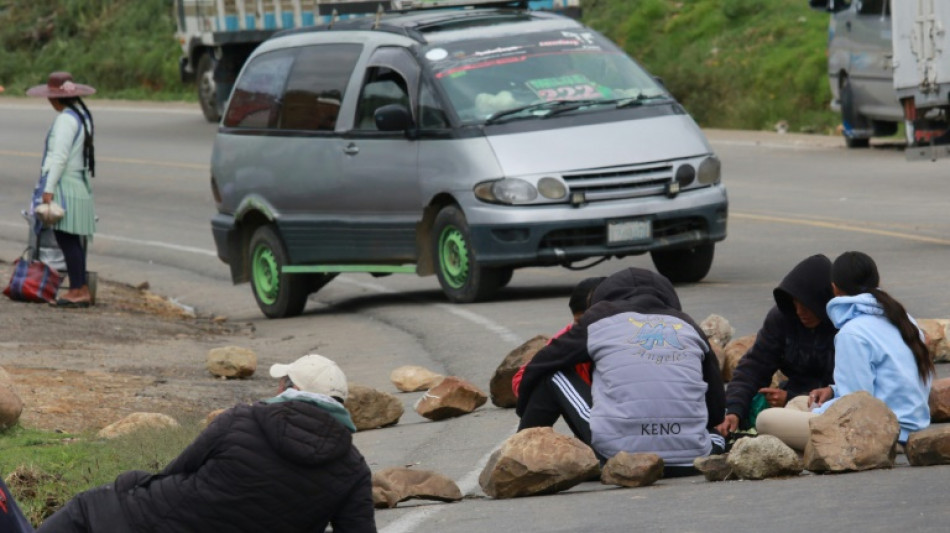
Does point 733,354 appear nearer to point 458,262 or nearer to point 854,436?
point 854,436

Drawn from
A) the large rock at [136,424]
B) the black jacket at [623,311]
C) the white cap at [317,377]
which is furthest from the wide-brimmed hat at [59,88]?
the white cap at [317,377]

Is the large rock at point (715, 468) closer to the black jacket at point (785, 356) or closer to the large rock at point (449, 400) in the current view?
the black jacket at point (785, 356)

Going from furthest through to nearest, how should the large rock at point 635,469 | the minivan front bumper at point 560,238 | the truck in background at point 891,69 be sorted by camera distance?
the truck in background at point 891,69, the minivan front bumper at point 560,238, the large rock at point 635,469

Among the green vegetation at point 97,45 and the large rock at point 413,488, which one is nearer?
the large rock at point 413,488

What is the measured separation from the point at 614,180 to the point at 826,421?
6.21m

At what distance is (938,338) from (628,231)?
3665 mm

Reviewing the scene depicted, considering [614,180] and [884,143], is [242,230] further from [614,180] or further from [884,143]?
[884,143]

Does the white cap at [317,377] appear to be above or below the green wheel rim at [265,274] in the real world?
above

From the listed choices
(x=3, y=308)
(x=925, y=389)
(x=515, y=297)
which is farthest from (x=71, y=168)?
(x=925, y=389)

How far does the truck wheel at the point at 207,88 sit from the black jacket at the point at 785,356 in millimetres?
27717

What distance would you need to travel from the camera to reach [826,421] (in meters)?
7.94

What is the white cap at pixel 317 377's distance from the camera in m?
6.16

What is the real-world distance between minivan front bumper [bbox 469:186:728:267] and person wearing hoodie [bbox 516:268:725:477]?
5.65 m

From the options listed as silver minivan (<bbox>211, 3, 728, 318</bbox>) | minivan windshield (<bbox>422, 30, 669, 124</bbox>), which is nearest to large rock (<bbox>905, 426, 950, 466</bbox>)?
silver minivan (<bbox>211, 3, 728, 318</bbox>)
